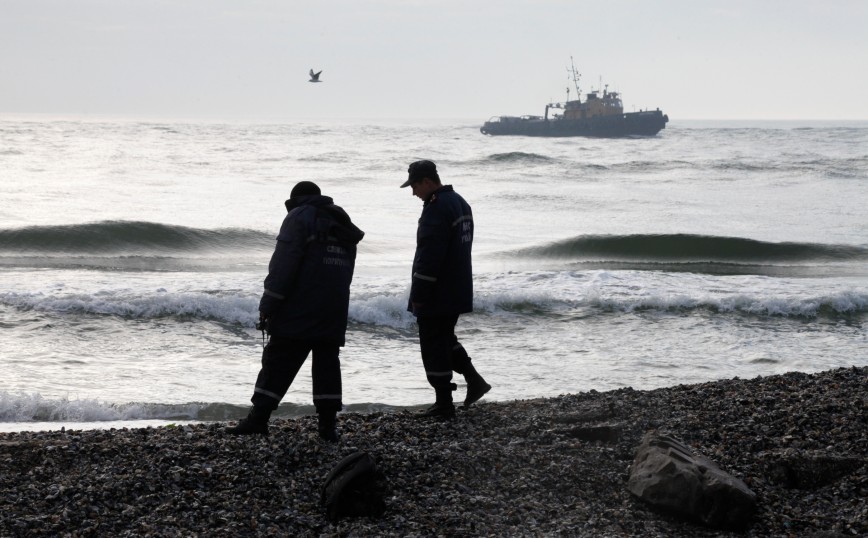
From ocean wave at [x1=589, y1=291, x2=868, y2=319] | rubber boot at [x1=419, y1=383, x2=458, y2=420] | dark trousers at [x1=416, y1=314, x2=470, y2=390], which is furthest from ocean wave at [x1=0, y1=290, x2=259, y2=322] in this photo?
dark trousers at [x1=416, y1=314, x2=470, y2=390]

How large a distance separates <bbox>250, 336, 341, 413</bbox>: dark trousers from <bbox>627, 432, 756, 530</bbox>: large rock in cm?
202

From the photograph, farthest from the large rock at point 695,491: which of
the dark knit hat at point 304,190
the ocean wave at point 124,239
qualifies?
the ocean wave at point 124,239

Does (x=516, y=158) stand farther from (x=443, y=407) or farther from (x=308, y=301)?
(x=308, y=301)

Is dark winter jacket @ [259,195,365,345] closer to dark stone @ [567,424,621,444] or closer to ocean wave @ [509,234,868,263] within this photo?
dark stone @ [567,424,621,444]

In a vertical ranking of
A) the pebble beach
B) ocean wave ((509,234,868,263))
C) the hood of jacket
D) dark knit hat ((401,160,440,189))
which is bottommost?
ocean wave ((509,234,868,263))

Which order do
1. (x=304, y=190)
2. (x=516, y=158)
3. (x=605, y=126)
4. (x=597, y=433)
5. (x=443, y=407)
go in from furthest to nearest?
(x=605, y=126) < (x=516, y=158) < (x=443, y=407) < (x=597, y=433) < (x=304, y=190)

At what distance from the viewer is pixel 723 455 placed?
19.1 ft

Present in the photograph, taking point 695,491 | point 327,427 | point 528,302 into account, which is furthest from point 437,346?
point 528,302

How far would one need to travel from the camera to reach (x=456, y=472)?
552cm

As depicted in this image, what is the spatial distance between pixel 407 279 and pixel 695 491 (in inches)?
474

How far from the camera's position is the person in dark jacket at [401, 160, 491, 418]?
250 inches

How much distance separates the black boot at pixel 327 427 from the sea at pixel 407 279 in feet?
7.30

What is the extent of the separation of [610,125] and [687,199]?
177 feet

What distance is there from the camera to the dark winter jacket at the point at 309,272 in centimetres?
570
